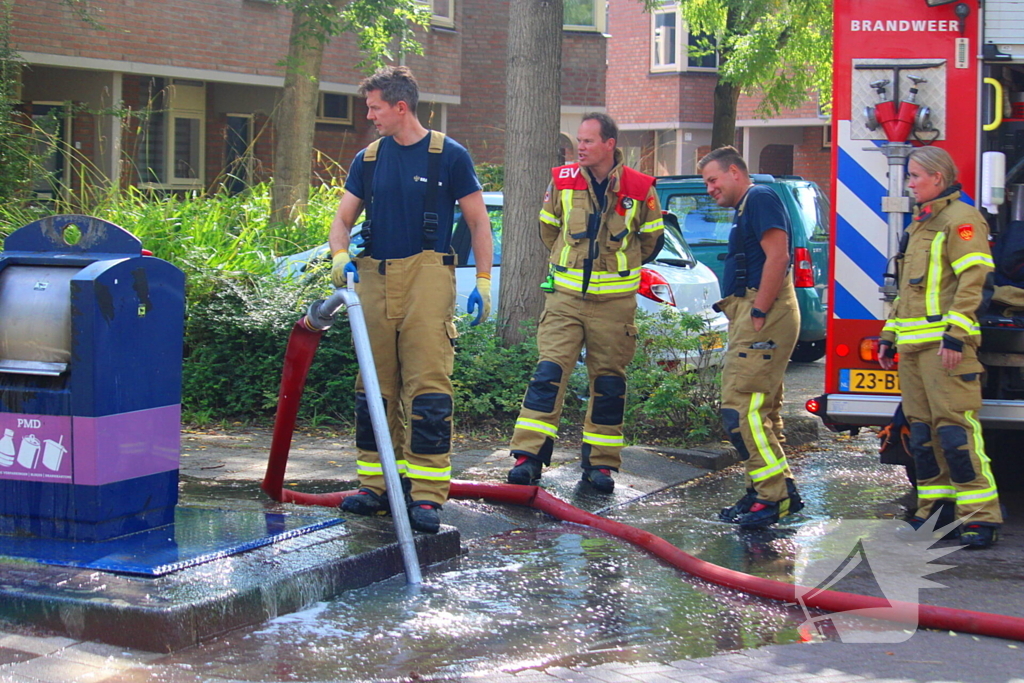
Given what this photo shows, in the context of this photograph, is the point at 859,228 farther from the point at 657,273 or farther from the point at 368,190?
the point at 657,273

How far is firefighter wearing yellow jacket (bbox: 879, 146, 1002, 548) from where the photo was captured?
223 inches

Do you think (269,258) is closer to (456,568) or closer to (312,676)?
(456,568)

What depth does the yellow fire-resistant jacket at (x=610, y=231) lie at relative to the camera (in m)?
6.61

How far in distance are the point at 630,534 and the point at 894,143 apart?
2362 millimetres

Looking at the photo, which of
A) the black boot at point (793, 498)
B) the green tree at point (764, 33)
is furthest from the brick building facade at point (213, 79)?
the black boot at point (793, 498)

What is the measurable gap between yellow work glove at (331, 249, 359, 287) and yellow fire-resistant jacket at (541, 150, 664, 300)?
1.47 meters

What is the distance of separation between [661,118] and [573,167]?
94.5 feet

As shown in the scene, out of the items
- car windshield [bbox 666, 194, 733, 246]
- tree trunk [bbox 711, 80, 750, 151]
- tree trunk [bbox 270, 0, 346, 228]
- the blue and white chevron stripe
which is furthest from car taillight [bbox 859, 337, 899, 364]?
tree trunk [bbox 711, 80, 750, 151]

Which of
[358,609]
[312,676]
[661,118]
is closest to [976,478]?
[358,609]

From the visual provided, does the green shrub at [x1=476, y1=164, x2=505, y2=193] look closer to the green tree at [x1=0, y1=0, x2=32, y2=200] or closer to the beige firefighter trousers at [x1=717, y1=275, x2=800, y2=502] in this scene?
the green tree at [x1=0, y1=0, x2=32, y2=200]

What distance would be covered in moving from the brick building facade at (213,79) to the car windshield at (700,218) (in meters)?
4.78

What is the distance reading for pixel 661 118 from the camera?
34781 millimetres

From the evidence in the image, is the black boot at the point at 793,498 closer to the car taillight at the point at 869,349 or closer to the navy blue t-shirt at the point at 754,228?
the car taillight at the point at 869,349

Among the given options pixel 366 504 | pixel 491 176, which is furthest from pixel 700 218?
pixel 491 176
